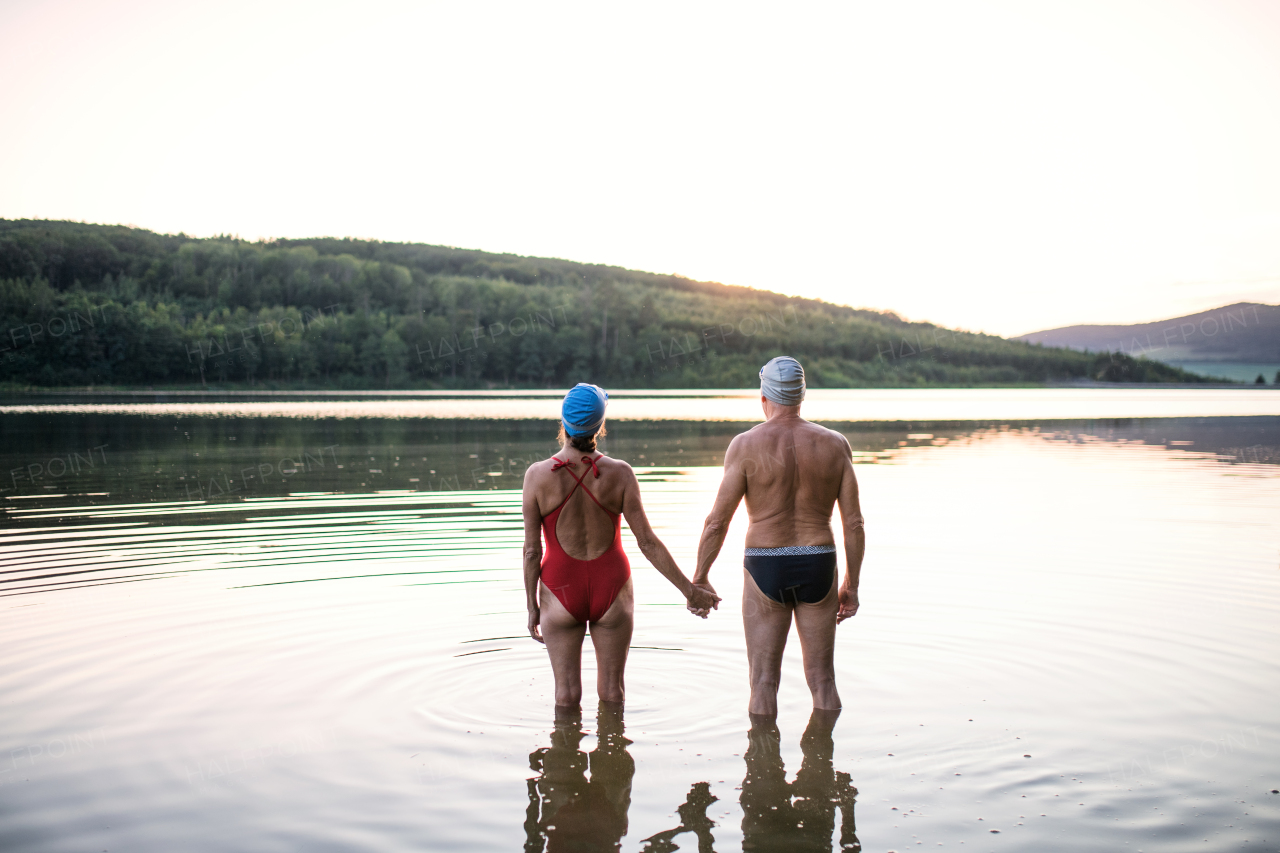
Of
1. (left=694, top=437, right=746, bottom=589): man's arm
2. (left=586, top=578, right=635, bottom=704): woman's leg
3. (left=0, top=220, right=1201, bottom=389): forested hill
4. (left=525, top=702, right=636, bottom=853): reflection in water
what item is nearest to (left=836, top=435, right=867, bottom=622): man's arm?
(left=694, top=437, right=746, bottom=589): man's arm

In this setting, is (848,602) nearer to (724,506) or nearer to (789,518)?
(789,518)

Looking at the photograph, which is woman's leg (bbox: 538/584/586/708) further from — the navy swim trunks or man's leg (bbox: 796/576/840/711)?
man's leg (bbox: 796/576/840/711)

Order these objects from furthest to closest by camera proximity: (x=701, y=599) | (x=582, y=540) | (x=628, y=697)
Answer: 1. (x=628, y=697)
2. (x=701, y=599)
3. (x=582, y=540)

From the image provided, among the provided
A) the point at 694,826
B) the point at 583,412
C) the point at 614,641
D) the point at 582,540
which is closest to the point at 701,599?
the point at 614,641

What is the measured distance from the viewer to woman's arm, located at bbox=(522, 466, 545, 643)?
215 inches

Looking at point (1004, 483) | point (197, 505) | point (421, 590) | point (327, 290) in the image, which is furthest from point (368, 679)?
point (327, 290)

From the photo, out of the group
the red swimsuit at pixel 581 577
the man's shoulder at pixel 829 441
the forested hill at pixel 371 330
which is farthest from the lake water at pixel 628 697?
the forested hill at pixel 371 330

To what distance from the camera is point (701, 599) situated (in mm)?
5785

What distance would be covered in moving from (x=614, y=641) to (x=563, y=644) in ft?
0.97

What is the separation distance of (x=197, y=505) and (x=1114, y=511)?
48.6 ft

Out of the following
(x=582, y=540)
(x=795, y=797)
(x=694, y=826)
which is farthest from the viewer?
(x=582, y=540)

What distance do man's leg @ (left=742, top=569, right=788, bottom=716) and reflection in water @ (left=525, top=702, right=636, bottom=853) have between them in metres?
0.84

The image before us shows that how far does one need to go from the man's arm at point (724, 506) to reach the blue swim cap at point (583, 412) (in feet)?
2.48

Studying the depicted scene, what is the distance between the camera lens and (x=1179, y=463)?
23.9 m
